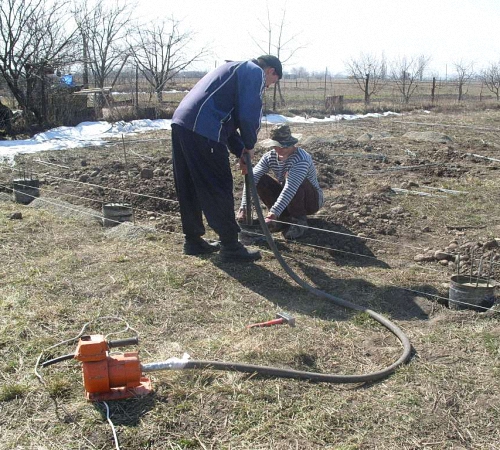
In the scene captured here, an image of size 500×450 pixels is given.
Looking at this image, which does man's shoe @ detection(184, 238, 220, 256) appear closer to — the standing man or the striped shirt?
the standing man

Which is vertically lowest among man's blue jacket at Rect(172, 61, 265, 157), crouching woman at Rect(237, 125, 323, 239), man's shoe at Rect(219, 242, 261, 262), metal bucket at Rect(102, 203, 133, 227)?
man's shoe at Rect(219, 242, 261, 262)

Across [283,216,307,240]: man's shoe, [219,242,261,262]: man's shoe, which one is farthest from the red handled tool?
[283,216,307,240]: man's shoe

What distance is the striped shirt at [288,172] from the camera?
471 centimetres

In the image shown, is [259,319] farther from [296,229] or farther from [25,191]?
[25,191]

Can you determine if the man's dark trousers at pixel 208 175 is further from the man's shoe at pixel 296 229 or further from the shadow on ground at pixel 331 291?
the man's shoe at pixel 296 229

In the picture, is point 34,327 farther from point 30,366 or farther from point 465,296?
point 465,296

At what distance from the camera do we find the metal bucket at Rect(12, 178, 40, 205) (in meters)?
6.72

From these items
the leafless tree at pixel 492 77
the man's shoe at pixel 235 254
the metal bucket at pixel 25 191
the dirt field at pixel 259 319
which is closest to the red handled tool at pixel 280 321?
the dirt field at pixel 259 319

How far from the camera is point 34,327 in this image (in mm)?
3246

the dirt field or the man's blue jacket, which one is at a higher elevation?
the man's blue jacket

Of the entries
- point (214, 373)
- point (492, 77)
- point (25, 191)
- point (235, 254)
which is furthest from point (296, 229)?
point (492, 77)

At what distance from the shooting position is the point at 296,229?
16.5 feet

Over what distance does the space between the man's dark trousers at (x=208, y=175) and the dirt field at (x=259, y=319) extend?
38 cm

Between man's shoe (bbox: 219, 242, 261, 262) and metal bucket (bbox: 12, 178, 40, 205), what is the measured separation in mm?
3223
